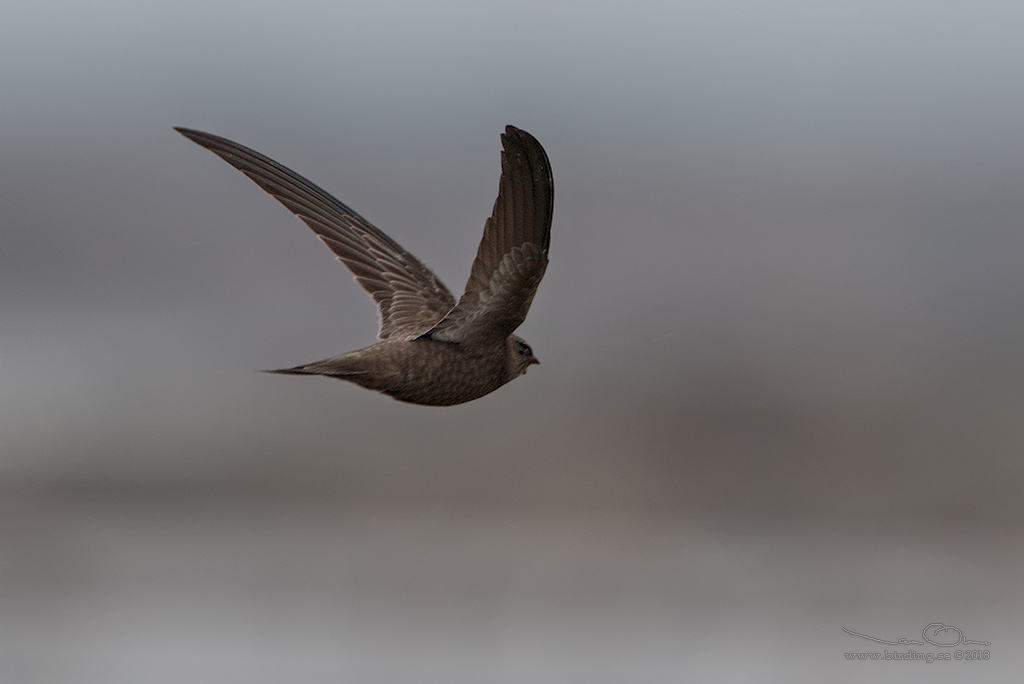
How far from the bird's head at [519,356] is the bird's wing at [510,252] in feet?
0.48

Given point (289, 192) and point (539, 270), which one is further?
point (289, 192)

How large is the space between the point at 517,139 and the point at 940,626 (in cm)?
846

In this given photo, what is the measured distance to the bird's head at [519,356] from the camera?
230cm

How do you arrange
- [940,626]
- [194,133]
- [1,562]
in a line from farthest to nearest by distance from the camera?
[1,562], [940,626], [194,133]

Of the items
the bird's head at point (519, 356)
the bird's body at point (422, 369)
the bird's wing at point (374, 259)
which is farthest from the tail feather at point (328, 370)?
the bird's wing at point (374, 259)

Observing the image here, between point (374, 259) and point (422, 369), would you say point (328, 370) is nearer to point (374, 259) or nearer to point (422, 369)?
point (422, 369)

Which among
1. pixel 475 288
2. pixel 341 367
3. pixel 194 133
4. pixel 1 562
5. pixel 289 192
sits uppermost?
pixel 1 562

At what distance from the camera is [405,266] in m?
3.05

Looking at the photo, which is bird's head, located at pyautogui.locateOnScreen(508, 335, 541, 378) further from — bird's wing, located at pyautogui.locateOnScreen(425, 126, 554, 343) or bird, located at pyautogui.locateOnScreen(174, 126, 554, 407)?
bird's wing, located at pyautogui.locateOnScreen(425, 126, 554, 343)

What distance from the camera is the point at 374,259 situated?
9.97 feet

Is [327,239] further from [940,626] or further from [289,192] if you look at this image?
[940,626]

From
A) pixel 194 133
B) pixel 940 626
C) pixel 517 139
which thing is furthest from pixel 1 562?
pixel 517 139

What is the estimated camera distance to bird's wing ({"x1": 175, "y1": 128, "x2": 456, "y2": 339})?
2.78 m

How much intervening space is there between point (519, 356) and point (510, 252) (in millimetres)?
471
